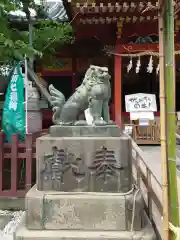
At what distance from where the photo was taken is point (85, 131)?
320cm

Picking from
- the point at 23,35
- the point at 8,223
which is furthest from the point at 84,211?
the point at 23,35

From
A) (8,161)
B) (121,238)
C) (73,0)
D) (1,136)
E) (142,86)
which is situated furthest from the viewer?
(142,86)

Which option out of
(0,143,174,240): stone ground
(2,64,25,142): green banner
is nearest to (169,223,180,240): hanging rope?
(0,143,174,240): stone ground

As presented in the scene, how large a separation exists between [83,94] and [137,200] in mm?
1291

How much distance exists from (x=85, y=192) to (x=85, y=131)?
0.66 metres

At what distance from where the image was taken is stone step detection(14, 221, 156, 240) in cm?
279

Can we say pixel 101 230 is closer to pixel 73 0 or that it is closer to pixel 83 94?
pixel 83 94

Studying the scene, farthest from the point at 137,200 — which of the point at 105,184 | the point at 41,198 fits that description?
the point at 41,198

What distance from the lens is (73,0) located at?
752 centimetres

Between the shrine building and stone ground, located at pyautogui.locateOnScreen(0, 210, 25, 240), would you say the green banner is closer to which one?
stone ground, located at pyautogui.locateOnScreen(0, 210, 25, 240)

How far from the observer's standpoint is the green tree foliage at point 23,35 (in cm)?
569

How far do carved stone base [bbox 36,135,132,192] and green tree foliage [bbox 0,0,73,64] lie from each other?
322cm

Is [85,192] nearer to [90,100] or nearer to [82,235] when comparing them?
[82,235]

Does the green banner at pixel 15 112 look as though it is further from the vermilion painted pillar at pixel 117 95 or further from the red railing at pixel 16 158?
the vermilion painted pillar at pixel 117 95
